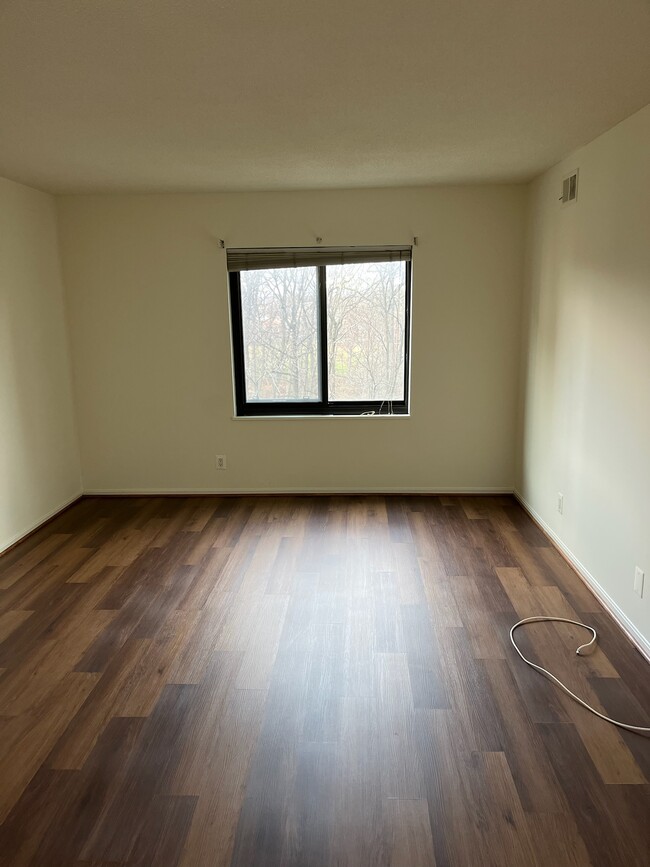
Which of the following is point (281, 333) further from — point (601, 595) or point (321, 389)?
point (601, 595)

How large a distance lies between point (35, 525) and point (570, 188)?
409cm

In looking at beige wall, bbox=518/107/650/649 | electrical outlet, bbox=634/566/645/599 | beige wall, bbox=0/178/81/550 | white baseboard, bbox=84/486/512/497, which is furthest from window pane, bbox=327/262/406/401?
electrical outlet, bbox=634/566/645/599

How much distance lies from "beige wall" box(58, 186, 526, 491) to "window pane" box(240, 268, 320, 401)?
207mm

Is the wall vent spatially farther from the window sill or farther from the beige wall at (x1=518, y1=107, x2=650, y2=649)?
the window sill

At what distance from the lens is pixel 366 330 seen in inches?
185

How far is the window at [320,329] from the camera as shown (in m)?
4.57

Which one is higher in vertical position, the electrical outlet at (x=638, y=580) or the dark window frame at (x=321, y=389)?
the dark window frame at (x=321, y=389)

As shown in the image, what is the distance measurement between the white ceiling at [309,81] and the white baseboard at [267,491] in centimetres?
242

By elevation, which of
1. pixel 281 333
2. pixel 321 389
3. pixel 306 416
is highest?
pixel 281 333

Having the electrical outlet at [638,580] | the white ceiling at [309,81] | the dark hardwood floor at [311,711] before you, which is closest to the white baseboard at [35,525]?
the dark hardwood floor at [311,711]

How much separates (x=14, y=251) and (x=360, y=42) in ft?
9.83

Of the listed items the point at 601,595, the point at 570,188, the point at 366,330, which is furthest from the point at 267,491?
the point at 570,188

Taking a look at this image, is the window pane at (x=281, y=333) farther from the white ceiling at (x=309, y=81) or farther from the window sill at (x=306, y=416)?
the white ceiling at (x=309, y=81)

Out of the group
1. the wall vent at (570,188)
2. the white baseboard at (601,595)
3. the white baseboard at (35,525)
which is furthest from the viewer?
the white baseboard at (35,525)
